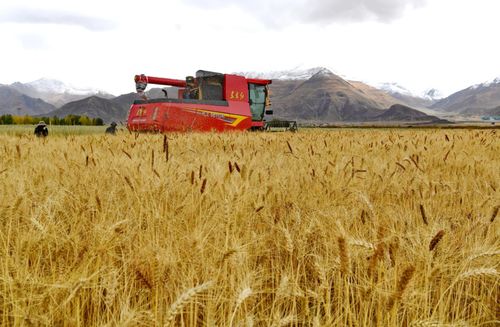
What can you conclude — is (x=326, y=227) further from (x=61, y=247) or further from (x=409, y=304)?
(x=61, y=247)

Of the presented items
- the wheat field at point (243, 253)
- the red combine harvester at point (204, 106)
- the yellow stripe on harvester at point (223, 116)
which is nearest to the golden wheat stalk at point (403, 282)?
the wheat field at point (243, 253)

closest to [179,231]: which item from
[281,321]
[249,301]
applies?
[249,301]

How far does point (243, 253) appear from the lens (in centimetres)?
142

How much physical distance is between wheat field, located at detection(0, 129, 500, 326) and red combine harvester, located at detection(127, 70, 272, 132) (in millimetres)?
8938

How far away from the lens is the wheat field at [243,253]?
1.14 m

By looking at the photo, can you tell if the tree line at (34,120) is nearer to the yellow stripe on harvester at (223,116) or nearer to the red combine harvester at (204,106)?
the red combine harvester at (204,106)

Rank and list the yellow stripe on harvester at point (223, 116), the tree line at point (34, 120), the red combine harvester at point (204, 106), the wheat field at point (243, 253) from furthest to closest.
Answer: the tree line at point (34, 120)
the yellow stripe on harvester at point (223, 116)
the red combine harvester at point (204, 106)
the wheat field at point (243, 253)

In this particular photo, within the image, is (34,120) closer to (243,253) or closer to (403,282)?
(243,253)

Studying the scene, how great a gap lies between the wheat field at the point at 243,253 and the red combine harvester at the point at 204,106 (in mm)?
8938

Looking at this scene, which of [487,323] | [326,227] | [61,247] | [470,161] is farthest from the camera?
[470,161]

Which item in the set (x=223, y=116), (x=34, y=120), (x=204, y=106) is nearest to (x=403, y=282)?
(x=204, y=106)

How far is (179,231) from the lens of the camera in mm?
1719

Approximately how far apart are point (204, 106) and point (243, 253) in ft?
36.5

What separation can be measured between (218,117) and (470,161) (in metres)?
9.51
